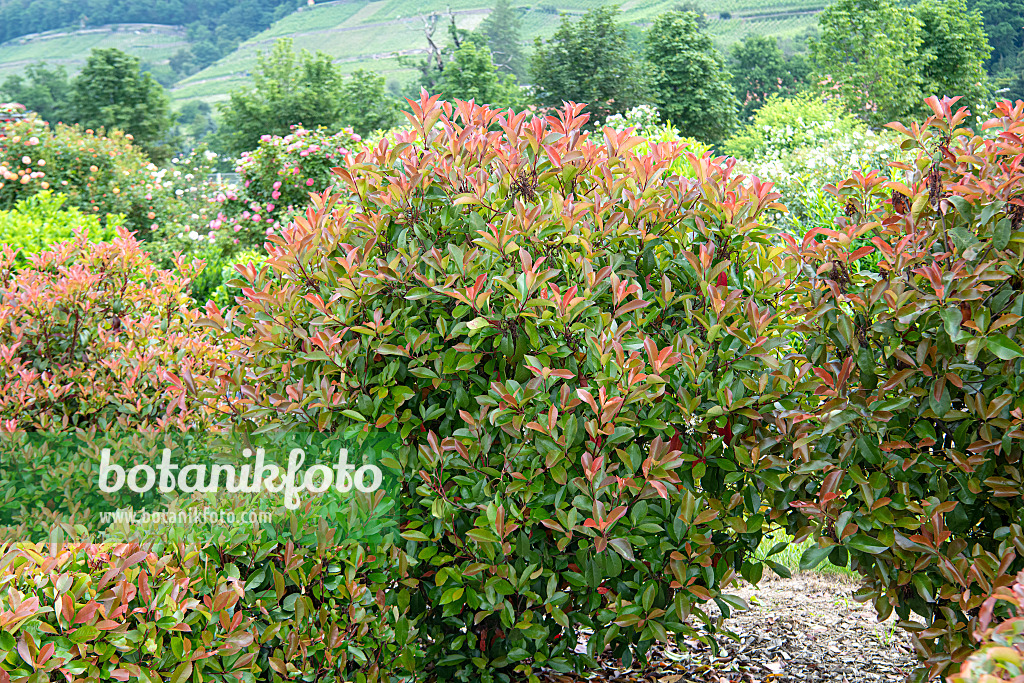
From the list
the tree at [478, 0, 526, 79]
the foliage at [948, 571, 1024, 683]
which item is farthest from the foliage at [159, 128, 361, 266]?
the tree at [478, 0, 526, 79]

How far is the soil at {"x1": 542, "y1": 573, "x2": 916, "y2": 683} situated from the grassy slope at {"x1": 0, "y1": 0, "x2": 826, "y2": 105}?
72015 millimetres

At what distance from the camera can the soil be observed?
90.4 inches

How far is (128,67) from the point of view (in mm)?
40500

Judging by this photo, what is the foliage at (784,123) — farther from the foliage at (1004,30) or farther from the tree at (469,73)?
the foliage at (1004,30)

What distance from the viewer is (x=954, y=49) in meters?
36.6

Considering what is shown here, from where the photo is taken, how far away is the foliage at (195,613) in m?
1.42

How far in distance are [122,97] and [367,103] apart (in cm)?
1441

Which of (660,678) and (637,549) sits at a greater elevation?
(637,549)

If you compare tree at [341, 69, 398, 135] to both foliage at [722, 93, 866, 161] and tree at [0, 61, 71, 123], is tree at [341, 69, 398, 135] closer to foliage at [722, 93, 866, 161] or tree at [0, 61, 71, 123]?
foliage at [722, 93, 866, 161]

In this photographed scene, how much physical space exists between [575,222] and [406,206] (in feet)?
1.65

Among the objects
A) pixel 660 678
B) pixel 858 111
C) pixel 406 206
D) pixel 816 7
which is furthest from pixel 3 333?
pixel 816 7

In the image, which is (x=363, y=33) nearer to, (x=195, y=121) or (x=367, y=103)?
(x=195, y=121)

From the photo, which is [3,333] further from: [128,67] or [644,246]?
→ [128,67]

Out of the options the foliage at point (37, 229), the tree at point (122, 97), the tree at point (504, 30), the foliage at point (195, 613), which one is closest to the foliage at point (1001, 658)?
the foliage at point (195, 613)
